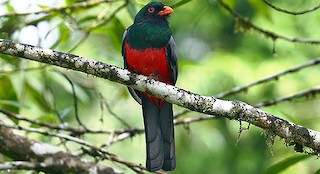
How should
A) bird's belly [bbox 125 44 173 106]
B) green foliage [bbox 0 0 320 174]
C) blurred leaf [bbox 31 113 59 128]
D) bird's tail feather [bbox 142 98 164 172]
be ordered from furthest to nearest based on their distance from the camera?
green foliage [bbox 0 0 320 174] → blurred leaf [bbox 31 113 59 128] → bird's belly [bbox 125 44 173 106] → bird's tail feather [bbox 142 98 164 172]

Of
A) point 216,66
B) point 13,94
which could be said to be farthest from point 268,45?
point 13,94

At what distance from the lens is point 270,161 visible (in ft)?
39.9

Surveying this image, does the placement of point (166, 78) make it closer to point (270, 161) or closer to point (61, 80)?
point (61, 80)

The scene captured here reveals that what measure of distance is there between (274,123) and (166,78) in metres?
1.38

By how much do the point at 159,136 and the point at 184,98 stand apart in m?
1.02

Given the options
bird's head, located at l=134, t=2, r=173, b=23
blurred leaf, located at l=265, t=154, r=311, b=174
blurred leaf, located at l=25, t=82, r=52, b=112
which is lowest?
blurred leaf, located at l=25, t=82, r=52, b=112

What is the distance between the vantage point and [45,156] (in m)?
4.87

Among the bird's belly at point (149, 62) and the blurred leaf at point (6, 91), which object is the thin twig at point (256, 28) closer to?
the bird's belly at point (149, 62)

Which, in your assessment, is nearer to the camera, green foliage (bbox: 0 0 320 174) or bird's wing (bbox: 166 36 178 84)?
bird's wing (bbox: 166 36 178 84)

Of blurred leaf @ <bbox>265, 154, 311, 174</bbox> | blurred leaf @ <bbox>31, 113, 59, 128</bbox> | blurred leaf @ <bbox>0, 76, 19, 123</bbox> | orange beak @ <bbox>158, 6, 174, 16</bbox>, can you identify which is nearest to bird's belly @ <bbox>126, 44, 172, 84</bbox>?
orange beak @ <bbox>158, 6, 174, 16</bbox>

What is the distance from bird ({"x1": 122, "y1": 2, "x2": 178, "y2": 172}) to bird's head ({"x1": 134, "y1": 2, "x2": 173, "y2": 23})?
9cm

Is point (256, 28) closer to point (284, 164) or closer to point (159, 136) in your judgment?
point (159, 136)

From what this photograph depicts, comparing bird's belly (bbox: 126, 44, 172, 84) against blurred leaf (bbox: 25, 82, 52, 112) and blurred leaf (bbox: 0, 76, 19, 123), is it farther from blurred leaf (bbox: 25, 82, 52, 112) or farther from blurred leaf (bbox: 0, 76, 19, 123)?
blurred leaf (bbox: 25, 82, 52, 112)

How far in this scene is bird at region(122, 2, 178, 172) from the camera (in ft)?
15.5
